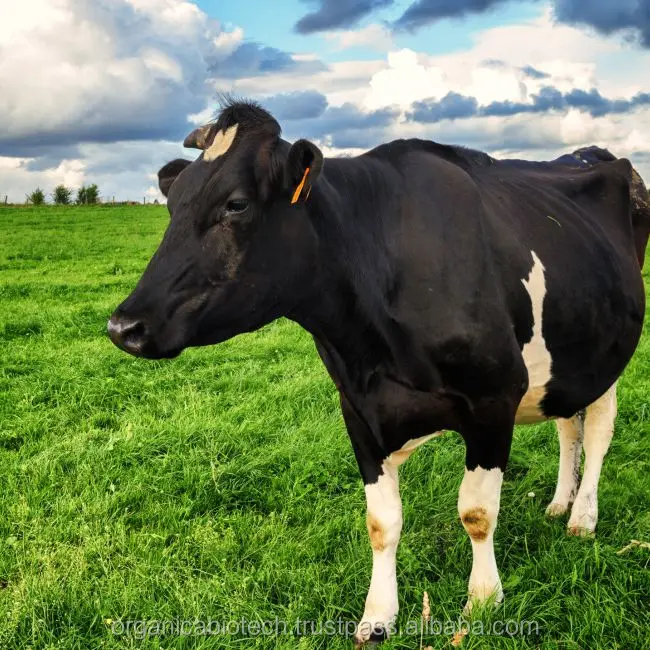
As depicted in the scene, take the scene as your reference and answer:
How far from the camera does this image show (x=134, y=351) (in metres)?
2.53

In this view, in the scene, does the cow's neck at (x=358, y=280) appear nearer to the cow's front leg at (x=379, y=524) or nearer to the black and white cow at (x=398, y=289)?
the black and white cow at (x=398, y=289)

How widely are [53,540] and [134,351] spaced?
2219 millimetres

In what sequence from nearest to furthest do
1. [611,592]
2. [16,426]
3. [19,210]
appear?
[611,592]
[16,426]
[19,210]

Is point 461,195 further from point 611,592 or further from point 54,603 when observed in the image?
point 54,603

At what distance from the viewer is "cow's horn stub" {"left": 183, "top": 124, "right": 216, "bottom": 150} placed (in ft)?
9.25

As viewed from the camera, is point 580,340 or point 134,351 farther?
point 580,340

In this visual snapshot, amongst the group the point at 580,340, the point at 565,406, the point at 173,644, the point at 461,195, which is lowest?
the point at 173,644


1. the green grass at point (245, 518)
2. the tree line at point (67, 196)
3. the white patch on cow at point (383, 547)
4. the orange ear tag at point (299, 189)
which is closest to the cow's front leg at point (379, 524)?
the white patch on cow at point (383, 547)

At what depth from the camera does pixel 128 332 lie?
2518mm

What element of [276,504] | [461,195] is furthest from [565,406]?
[276,504]

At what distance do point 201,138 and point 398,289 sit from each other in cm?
98

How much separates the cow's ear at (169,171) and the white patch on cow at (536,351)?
1588mm

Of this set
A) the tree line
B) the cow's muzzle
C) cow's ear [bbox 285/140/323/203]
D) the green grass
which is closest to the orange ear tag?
cow's ear [bbox 285/140/323/203]

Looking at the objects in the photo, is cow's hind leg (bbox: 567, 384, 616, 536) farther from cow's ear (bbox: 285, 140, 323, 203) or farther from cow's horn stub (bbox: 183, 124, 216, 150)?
cow's horn stub (bbox: 183, 124, 216, 150)
